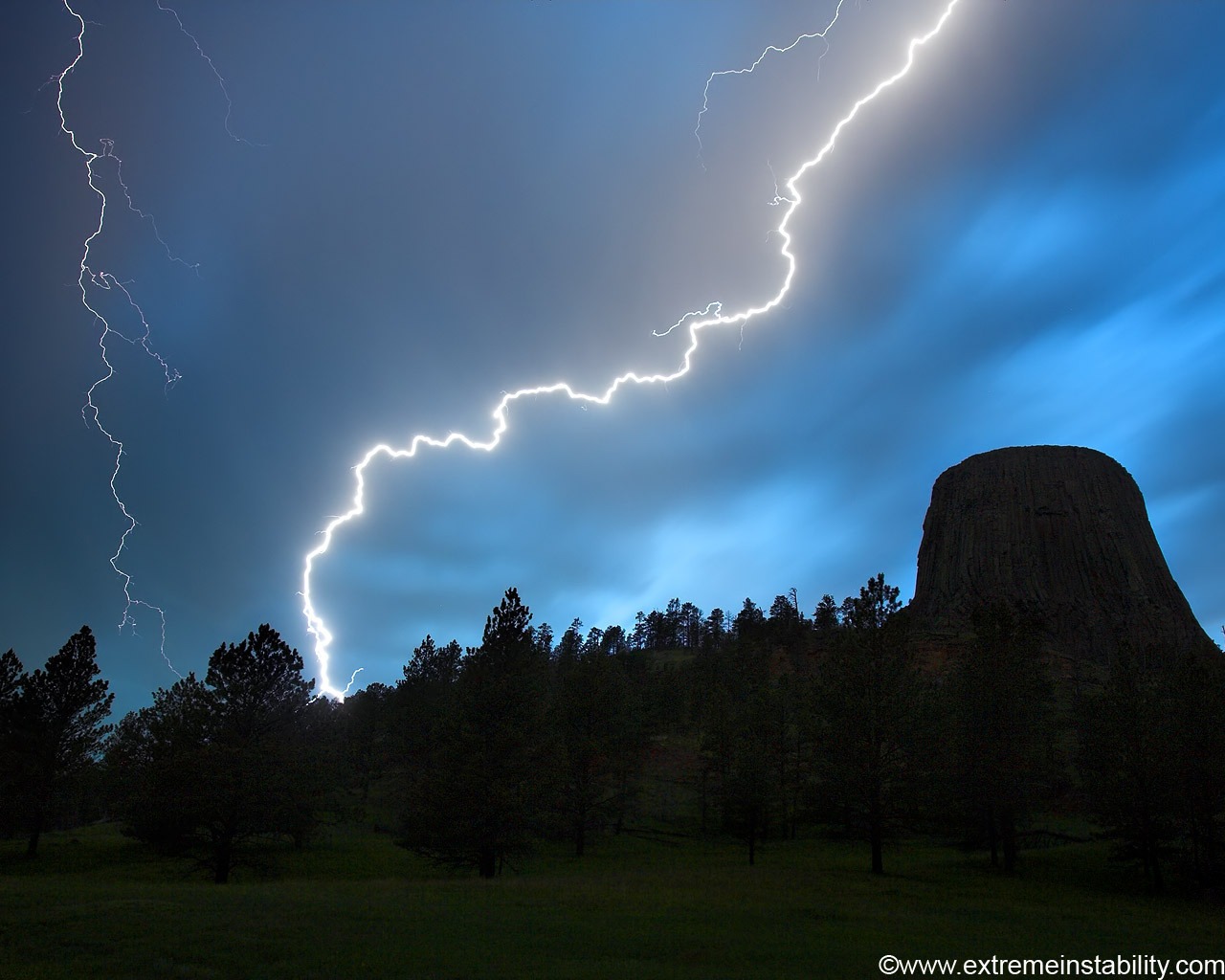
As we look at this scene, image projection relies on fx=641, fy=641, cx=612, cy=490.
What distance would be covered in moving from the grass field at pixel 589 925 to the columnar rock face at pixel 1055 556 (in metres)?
66.7

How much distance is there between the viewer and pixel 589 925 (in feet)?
44.5

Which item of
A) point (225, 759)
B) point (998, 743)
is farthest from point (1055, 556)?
point (225, 759)

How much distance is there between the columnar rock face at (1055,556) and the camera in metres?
80.7

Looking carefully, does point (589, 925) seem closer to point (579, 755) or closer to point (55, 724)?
point (579, 755)

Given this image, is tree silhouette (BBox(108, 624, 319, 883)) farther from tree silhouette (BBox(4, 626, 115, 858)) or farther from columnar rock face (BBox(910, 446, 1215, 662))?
columnar rock face (BBox(910, 446, 1215, 662))

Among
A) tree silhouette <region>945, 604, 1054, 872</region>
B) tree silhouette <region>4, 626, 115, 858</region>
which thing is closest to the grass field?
tree silhouette <region>945, 604, 1054, 872</region>

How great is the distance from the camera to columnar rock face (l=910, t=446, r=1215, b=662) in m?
80.7

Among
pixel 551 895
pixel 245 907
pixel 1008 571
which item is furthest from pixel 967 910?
pixel 1008 571

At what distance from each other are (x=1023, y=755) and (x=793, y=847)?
49.1ft

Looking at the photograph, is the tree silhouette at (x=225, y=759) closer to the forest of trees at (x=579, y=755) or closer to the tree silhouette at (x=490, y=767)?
the forest of trees at (x=579, y=755)

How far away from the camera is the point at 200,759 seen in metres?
25.3

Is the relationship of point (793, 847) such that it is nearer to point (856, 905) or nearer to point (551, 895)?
point (856, 905)

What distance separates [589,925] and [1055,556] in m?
95.1

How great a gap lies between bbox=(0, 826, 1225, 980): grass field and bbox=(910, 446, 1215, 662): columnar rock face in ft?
219
